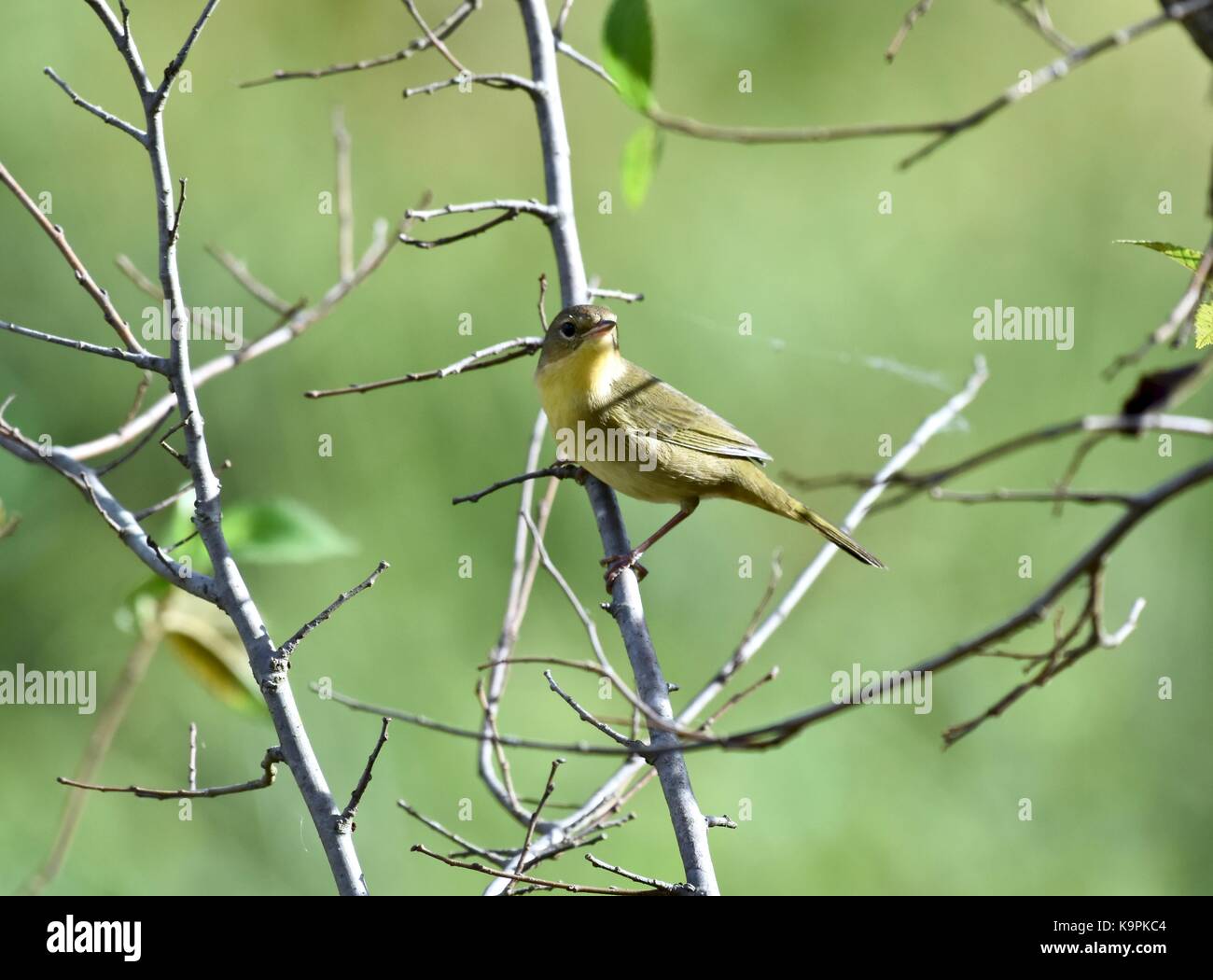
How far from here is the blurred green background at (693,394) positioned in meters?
5.89

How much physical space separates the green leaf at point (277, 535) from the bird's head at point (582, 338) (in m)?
1.37

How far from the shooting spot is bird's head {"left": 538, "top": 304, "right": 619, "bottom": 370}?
12.6 feet

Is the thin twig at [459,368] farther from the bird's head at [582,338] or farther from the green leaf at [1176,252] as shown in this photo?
the green leaf at [1176,252]

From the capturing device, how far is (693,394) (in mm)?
7020

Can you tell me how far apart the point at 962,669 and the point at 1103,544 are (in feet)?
18.1

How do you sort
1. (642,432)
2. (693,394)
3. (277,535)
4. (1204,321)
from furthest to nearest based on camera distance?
(693,394) → (642,432) → (277,535) → (1204,321)

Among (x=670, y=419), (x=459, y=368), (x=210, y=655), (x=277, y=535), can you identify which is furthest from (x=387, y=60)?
(x=670, y=419)

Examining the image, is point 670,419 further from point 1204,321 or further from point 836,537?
point 1204,321

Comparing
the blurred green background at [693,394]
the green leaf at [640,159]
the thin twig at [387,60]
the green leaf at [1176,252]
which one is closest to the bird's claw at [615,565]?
the green leaf at [640,159]

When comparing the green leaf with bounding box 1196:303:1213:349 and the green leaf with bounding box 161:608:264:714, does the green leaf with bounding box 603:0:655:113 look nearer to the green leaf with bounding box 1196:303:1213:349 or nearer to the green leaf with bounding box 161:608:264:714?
the green leaf with bounding box 1196:303:1213:349

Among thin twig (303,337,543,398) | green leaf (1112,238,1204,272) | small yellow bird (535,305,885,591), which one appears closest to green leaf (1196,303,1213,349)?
green leaf (1112,238,1204,272)

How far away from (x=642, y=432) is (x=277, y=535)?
1.80 meters
